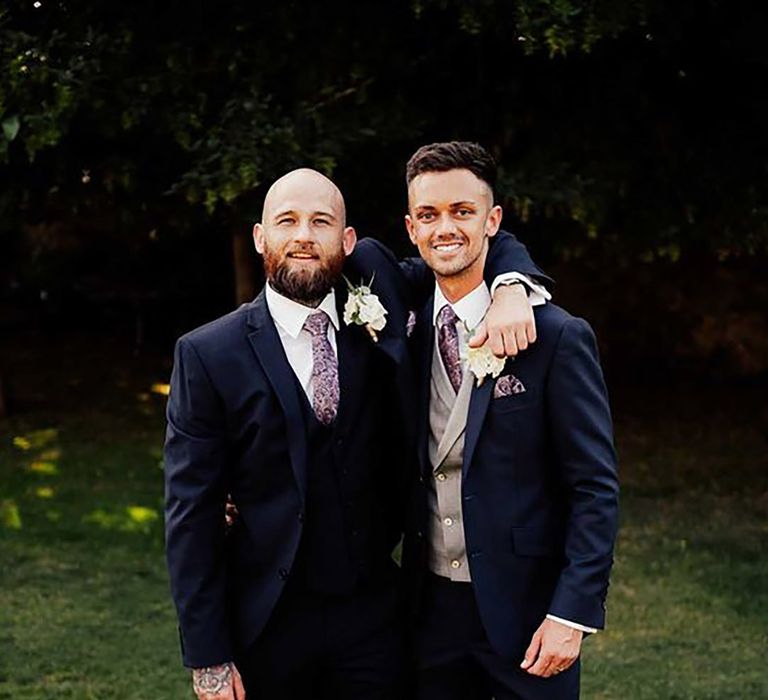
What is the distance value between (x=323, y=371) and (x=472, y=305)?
0.39 meters

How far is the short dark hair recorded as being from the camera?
9.75 feet

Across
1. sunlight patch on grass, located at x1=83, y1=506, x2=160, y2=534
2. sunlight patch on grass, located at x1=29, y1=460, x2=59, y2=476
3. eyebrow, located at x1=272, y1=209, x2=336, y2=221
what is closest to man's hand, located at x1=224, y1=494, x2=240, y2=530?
eyebrow, located at x1=272, y1=209, x2=336, y2=221

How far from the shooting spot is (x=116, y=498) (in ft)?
26.4

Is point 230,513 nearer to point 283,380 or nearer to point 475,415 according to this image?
point 283,380

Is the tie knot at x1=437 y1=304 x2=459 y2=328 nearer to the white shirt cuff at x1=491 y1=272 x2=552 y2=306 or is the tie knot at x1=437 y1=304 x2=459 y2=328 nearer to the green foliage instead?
the white shirt cuff at x1=491 y1=272 x2=552 y2=306

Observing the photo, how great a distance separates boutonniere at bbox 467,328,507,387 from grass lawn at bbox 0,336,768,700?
2.53 m

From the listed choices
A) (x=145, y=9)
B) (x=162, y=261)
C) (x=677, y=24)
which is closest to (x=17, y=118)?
(x=145, y=9)

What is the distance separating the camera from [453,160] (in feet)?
9.74

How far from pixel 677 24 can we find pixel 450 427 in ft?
15.8

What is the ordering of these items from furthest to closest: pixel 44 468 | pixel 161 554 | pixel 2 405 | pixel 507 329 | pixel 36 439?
pixel 2 405
pixel 36 439
pixel 44 468
pixel 161 554
pixel 507 329

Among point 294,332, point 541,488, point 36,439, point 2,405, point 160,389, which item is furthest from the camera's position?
point 160,389

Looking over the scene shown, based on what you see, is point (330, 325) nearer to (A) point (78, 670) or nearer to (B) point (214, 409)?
(B) point (214, 409)

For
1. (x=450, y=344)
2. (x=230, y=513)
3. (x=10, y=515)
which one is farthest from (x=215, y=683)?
(x=10, y=515)

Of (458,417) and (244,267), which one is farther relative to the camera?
(244,267)
